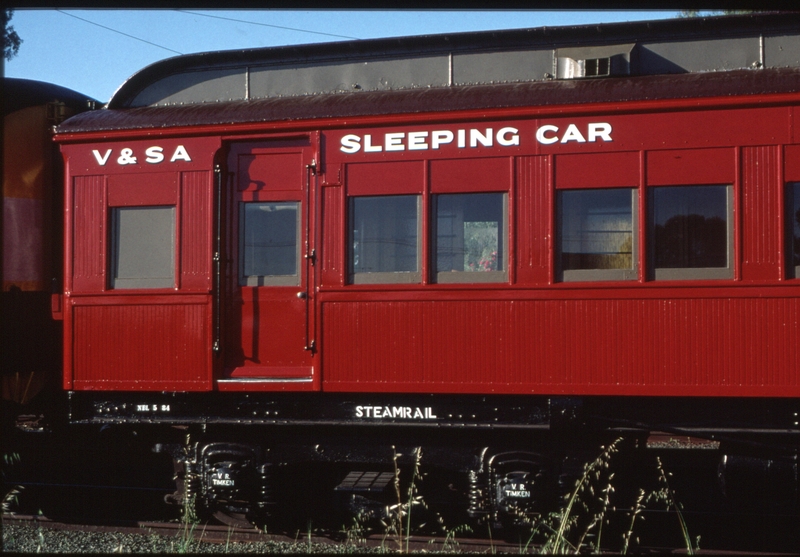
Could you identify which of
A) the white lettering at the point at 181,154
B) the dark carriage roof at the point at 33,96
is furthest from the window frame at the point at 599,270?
the dark carriage roof at the point at 33,96

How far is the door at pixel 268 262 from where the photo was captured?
18.0 ft

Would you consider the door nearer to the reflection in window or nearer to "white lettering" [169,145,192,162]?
"white lettering" [169,145,192,162]

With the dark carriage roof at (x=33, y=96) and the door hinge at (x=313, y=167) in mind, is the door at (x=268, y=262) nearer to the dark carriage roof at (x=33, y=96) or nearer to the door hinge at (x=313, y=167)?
the door hinge at (x=313, y=167)

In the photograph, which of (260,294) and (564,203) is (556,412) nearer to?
(564,203)

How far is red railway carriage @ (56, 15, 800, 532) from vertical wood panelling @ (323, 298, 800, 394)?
15mm

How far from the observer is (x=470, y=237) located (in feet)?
17.2

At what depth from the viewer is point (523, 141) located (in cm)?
518

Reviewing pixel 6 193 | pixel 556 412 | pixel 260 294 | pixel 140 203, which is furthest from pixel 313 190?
pixel 6 193

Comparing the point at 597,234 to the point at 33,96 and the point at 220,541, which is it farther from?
the point at 33,96

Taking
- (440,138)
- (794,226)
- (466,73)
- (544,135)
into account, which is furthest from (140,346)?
(794,226)

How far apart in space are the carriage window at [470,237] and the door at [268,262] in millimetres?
1003

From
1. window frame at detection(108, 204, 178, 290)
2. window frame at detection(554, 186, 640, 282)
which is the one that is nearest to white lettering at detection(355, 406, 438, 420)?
window frame at detection(554, 186, 640, 282)

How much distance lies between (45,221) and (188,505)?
2.75 m

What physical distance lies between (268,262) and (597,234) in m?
2.42
